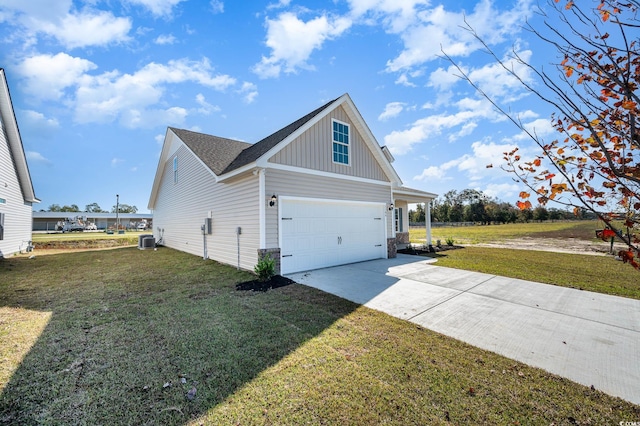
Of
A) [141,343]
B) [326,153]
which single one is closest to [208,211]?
[326,153]

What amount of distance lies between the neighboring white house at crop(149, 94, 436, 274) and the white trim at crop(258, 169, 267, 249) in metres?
0.03

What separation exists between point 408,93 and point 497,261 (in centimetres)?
727

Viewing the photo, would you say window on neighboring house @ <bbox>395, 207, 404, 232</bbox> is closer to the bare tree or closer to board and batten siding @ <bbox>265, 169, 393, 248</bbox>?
board and batten siding @ <bbox>265, 169, 393, 248</bbox>

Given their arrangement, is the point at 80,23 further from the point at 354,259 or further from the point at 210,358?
the point at 354,259

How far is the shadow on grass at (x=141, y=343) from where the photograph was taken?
2340mm

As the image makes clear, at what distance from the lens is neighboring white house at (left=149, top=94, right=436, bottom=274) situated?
7613 mm

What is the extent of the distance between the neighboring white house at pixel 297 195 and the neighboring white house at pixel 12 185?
7.06 meters

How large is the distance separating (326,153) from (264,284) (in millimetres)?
4919

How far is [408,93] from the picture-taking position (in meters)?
9.32

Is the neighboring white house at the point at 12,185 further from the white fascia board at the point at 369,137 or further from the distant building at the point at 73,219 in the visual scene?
the distant building at the point at 73,219

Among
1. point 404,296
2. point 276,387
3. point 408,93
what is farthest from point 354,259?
point 276,387

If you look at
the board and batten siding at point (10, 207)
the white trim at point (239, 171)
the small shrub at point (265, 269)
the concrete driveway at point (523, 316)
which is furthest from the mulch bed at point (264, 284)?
the board and batten siding at point (10, 207)

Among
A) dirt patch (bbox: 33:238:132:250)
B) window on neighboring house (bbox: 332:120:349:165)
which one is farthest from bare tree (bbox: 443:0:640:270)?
dirt patch (bbox: 33:238:132:250)

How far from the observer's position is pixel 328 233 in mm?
8844
